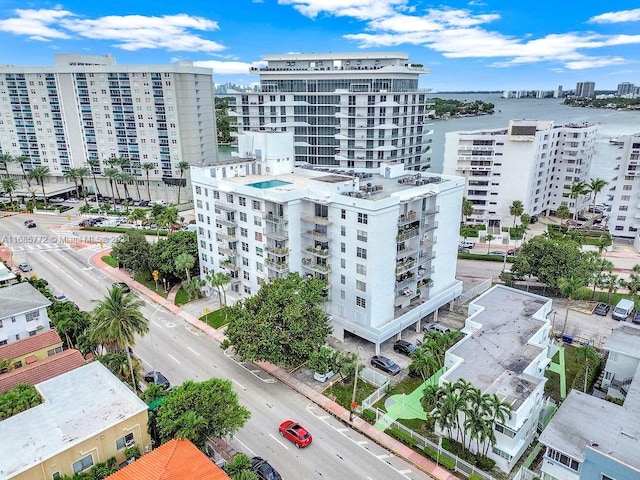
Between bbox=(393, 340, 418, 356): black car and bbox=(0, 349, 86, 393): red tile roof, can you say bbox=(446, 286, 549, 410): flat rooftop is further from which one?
bbox=(0, 349, 86, 393): red tile roof

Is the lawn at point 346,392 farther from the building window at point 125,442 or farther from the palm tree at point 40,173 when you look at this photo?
the palm tree at point 40,173

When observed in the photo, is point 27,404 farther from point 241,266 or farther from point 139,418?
point 241,266

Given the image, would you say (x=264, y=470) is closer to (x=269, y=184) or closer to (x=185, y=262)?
(x=269, y=184)

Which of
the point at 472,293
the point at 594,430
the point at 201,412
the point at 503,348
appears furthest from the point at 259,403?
the point at 472,293

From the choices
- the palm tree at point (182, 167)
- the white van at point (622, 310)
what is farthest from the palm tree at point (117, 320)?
the palm tree at point (182, 167)

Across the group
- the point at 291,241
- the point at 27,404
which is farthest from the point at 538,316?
the point at 27,404

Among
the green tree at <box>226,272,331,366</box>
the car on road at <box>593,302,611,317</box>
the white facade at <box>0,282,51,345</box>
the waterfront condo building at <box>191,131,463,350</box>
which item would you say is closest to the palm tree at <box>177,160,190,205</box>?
the waterfront condo building at <box>191,131,463,350</box>
